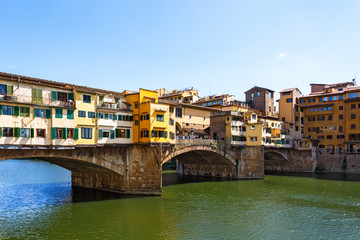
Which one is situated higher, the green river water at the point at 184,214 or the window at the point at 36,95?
the window at the point at 36,95

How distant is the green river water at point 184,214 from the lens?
29.0 meters

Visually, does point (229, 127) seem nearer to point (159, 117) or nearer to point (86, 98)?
point (159, 117)

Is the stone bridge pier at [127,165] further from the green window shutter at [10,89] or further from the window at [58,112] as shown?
the green window shutter at [10,89]

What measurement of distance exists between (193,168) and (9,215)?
48836mm

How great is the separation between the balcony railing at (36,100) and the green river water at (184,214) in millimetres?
13841

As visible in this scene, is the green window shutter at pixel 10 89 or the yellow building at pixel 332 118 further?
the yellow building at pixel 332 118

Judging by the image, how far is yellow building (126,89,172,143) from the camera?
148ft

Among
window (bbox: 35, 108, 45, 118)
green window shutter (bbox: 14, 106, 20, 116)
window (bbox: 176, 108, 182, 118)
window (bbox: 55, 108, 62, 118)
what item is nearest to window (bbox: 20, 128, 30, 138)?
green window shutter (bbox: 14, 106, 20, 116)

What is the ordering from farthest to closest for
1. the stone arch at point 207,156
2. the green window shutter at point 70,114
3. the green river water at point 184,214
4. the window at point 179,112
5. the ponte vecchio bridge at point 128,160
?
the window at point 179,112, the stone arch at point 207,156, the ponte vecchio bridge at point 128,160, the green window shutter at point 70,114, the green river water at point 184,214

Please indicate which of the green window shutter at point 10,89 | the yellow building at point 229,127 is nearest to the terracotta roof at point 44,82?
the green window shutter at point 10,89

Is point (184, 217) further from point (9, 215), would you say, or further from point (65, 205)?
point (9, 215)

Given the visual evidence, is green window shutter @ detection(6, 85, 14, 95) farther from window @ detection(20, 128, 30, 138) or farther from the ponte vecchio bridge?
the ponte vecchio bridge

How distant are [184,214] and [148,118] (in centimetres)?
1618

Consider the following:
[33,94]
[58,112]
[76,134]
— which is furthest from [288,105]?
[33,94]
